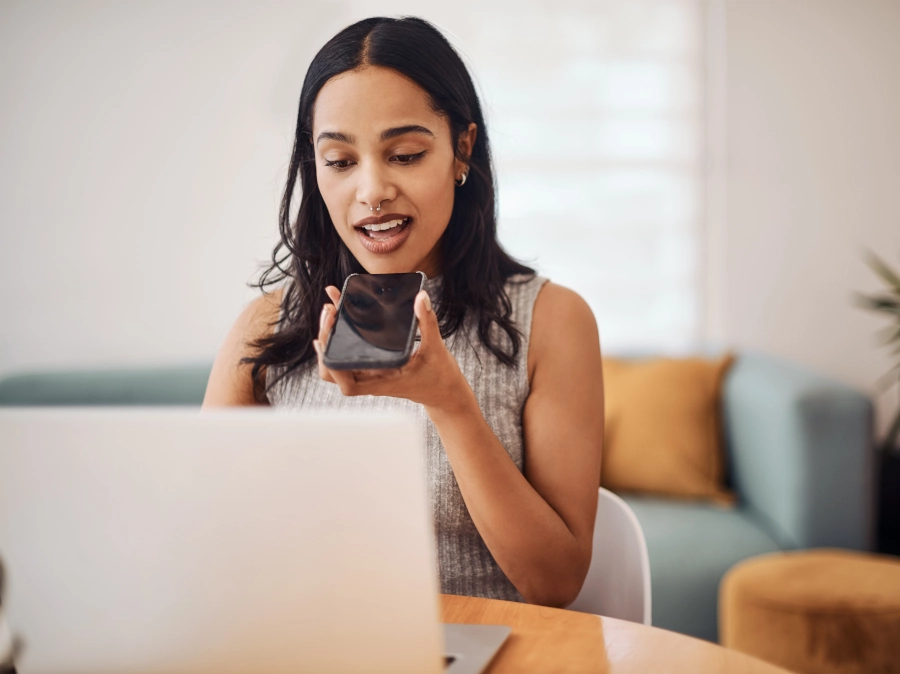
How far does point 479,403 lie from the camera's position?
0.99 meters

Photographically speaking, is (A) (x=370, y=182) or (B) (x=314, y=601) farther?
(A) (x=370, y=182)

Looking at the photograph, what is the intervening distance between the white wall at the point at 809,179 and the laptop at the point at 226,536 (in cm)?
246

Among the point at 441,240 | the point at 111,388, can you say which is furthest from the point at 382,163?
the point at 111,388

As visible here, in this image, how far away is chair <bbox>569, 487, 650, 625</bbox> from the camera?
2.71 feet

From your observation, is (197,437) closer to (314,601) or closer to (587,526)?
(314,601)

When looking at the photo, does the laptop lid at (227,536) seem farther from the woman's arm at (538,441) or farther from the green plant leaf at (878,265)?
the green plant leaf at (878,265)

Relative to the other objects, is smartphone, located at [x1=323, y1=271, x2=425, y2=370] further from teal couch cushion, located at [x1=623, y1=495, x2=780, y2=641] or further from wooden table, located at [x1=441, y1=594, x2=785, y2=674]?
teal couch cushion, located at [x1=623, y1=495, x2=780, y2=641]

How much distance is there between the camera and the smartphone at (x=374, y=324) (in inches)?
24.3

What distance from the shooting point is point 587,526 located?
90 centimetres

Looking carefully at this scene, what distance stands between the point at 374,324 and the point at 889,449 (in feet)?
7.18

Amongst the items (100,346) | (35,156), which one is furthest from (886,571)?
(35,156)

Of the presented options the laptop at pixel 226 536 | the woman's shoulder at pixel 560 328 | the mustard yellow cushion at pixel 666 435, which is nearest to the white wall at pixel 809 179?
the mustard yellow cushion at pixel 666 435

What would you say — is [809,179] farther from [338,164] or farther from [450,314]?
[338,164]

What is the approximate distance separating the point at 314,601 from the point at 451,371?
1.02 ft
